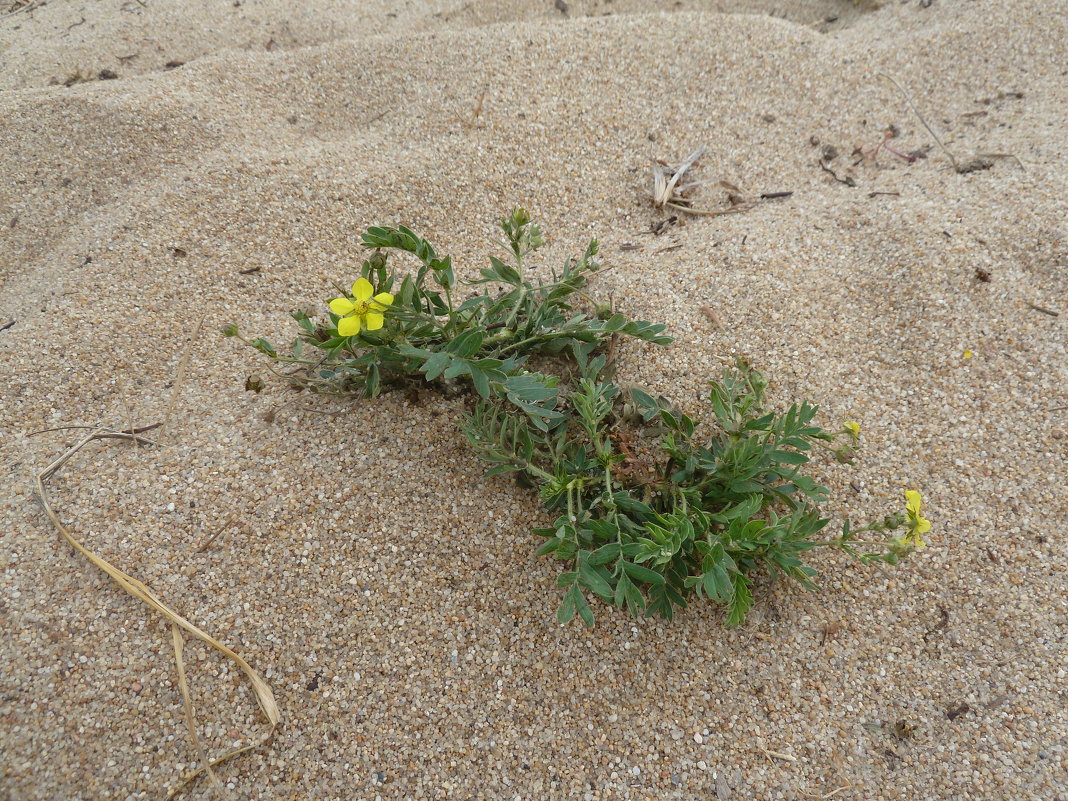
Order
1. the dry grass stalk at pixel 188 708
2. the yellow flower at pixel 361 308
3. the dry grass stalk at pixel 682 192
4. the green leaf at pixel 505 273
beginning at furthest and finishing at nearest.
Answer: the dry grass stalk at pixel 682 192 < the green leaf at pixel 505 273 < the yellow flower at pixel 361 308 < the dry grass stalk at pixel 188 708

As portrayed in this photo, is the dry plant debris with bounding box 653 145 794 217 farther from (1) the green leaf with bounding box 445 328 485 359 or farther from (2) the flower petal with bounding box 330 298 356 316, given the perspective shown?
(2) the flower petal with bounding box 330 298 356 316

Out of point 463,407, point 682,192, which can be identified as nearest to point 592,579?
point 463,407

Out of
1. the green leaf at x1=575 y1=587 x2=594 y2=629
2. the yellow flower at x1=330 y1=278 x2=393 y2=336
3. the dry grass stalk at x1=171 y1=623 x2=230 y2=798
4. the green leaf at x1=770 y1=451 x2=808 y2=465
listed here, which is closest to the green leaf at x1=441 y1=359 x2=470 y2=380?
the yellow flower at x1=330 y1=278 x2=393 y2=336

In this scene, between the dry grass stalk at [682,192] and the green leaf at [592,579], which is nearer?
the green leaf at [592,579]

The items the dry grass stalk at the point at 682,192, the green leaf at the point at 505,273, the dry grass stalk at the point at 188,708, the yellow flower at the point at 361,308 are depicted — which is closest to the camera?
the dry grass stalk at the point at 188,708

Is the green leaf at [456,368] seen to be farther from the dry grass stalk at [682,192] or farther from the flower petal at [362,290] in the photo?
the dry grass stalk at [682,192]

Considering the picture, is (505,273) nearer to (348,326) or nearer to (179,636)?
(348,326)

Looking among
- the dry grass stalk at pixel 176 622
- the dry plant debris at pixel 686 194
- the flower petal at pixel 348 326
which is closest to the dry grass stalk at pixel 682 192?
the dry plant debris at pixel 686 194
